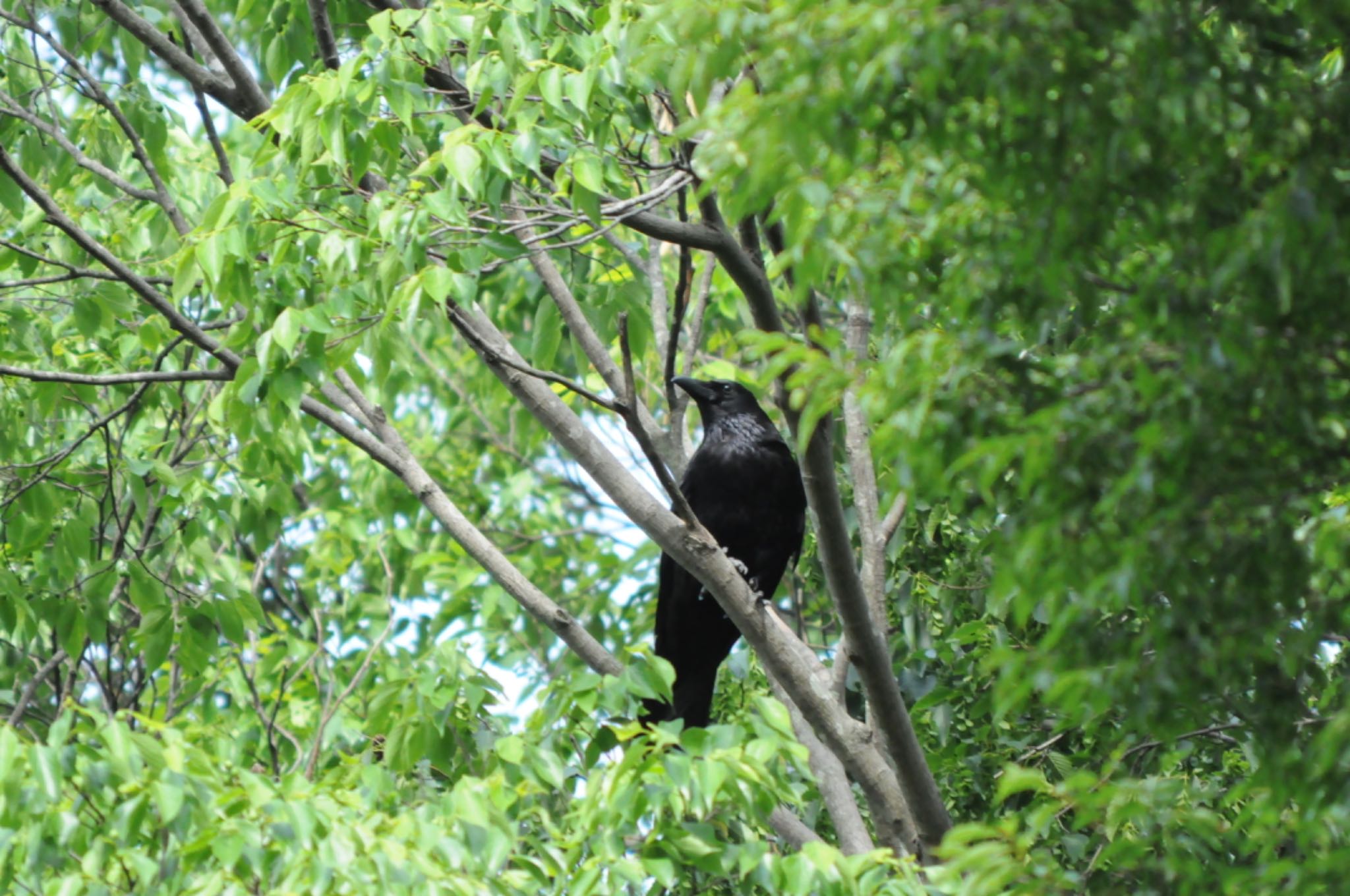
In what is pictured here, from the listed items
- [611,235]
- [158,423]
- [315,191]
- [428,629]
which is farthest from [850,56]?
[428,629]

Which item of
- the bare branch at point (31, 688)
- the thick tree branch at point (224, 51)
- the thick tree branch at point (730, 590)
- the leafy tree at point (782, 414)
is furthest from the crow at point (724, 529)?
the bare branch at point (31, 688)

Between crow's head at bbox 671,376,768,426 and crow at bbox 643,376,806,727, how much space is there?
0.04ft

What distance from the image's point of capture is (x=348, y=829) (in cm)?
252

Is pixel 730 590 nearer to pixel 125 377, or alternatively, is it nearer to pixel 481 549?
pixel 481 549

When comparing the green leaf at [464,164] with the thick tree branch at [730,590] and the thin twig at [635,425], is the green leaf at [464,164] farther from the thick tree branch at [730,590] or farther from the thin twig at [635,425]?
the thick tree branch at [730,590]

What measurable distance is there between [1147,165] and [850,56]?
0.46 m

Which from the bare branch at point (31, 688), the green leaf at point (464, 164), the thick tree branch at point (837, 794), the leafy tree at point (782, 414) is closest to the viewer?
the leafy tree at point (782, 414)

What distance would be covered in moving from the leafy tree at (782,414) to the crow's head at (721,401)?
509mm

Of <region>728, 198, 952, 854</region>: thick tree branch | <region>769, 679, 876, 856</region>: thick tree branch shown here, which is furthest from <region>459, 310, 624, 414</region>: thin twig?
A: <region>769, 679, 876, 856</region>: thick tree branch

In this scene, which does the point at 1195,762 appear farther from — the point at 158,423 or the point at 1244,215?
the point at 158,423

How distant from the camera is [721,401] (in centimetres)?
617

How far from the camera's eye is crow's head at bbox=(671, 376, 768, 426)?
6125mm

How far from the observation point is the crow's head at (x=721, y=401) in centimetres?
612

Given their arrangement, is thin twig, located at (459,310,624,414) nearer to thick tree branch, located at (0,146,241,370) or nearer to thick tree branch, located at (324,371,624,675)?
thick tree branch, located at (324,371,624,675)
